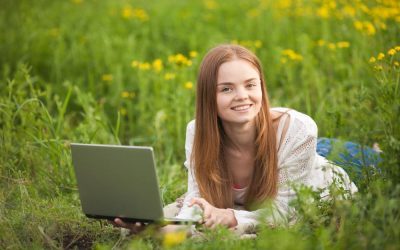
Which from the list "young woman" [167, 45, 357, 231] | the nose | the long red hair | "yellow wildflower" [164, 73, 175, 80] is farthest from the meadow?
the nose

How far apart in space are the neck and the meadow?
14.9 inches

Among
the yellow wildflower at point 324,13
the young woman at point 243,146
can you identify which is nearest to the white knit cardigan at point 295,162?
the young woman at point 243,146

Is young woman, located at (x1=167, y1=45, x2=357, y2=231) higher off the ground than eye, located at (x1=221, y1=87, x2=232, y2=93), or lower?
lower

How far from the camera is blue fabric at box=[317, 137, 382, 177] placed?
2.90 m

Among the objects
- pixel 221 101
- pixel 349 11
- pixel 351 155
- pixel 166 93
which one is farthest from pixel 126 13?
pixel 351 155

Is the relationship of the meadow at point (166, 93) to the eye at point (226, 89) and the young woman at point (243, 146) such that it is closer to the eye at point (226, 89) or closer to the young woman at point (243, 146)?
the young woman at point (243, 146)

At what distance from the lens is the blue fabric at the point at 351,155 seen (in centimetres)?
290

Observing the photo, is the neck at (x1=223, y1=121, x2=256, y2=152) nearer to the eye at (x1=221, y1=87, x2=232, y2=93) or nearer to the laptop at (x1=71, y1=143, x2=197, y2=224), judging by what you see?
the eye at (x1=221, y1=87, x2=232, y2=93)

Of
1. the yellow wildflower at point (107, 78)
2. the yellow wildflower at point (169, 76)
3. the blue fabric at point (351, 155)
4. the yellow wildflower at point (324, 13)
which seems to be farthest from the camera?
the yellow wildflower at point (324, 13)

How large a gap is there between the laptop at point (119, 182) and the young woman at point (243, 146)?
34cm

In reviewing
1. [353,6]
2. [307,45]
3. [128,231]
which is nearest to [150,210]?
[128,231]

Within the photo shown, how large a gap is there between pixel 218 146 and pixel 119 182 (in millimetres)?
716

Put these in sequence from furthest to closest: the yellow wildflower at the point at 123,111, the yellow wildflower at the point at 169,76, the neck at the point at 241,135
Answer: the yellow wildflower at the point at 123,111 < the yellow wildflower at the point at 169,76 < the neck at the point at 241,135

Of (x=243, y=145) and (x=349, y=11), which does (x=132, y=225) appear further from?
(x=349, y=11)
